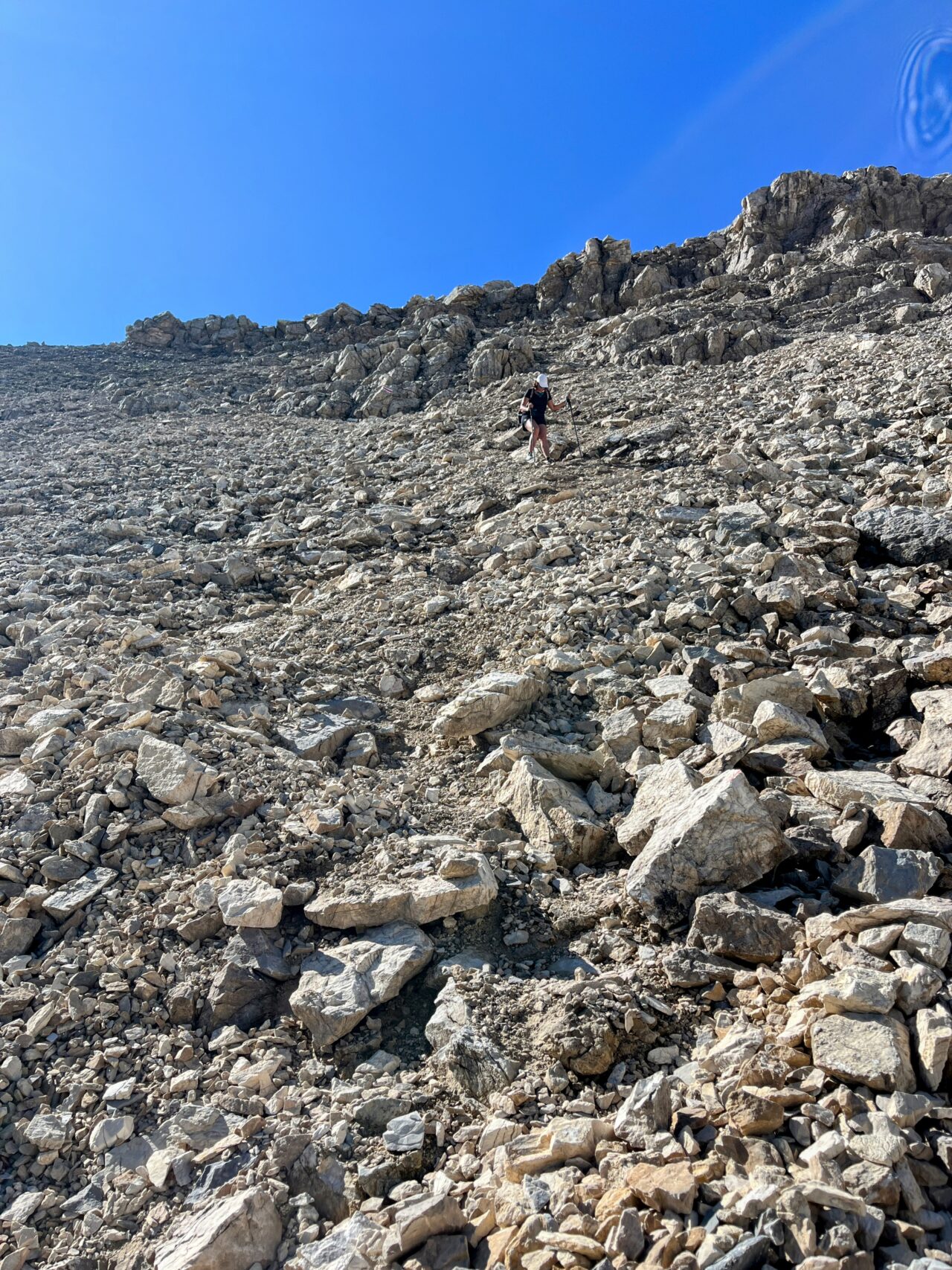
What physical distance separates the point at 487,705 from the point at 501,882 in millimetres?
1769

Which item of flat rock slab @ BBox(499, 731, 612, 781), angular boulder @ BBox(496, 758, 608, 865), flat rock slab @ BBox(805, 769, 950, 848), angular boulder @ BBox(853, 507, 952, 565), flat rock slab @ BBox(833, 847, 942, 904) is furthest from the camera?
angular boulder @ BBox(853, 507, 952, 565)

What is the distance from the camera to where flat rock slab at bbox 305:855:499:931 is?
438 centimetres

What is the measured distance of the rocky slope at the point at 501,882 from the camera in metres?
2.78

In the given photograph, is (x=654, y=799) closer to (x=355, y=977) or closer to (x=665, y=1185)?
(x=355, y=977)

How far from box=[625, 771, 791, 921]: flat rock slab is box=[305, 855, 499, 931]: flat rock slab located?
0.93 metres

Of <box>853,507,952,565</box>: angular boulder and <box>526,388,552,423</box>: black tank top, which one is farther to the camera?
<box>526,388,552,423</box>: black tank top

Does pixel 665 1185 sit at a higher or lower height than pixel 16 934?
lower

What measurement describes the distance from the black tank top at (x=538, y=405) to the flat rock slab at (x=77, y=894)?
11.8m

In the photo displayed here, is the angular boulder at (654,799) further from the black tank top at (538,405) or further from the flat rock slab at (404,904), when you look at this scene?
the black tank top at (538,405)

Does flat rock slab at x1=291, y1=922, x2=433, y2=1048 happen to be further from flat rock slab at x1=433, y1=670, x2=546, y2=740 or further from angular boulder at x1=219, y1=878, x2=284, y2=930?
flat rock slab at x1=433, y1=670, x2=546, y2=740

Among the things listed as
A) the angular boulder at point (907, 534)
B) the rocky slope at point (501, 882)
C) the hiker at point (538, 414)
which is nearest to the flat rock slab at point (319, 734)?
the rocky slope at point (501, 882)

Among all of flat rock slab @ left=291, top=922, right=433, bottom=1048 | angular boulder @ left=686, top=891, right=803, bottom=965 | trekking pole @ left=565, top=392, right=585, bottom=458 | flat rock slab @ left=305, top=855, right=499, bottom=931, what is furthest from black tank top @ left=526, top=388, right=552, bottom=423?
angular boulder @ left=686, top=891, right=803, bottom=965

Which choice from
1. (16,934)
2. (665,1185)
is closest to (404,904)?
(665,1185)

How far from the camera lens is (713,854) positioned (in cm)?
413
